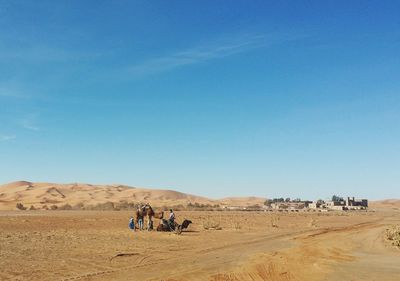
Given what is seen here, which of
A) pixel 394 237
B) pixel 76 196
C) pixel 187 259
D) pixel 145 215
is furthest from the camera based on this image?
pixel 76 196

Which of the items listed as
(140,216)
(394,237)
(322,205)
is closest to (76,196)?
(322,205)

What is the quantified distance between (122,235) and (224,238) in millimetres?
6249

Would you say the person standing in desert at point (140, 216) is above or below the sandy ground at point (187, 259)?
above

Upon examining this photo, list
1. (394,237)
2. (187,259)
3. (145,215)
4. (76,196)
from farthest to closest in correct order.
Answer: (76,196) < (145,215) < (394,237) < (187,259)

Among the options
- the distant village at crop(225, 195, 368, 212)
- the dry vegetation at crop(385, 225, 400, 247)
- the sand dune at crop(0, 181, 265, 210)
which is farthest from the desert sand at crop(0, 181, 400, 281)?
the distant village at crop(225, 195, 368, 212)

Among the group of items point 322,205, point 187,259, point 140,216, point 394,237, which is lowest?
point 187,259

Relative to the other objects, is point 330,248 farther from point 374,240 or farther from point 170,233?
point 170,233

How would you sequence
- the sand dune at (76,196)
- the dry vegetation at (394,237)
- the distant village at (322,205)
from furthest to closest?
the distant village at (322,205) < the sand dune at (76,196) < the dry vegetation at (394,237)

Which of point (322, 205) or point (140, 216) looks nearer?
point (140, 216)

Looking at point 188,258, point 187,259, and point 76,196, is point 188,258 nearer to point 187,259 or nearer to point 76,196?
point 187,259

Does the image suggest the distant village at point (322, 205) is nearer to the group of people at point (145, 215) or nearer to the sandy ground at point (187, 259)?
the group of people at point (145, 215)

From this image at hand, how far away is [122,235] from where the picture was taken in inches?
1164

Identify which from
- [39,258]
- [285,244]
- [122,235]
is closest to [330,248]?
[285,244]

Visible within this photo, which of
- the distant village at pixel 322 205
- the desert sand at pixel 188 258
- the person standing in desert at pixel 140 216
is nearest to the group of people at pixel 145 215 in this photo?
the person standing in desert at pixel 140 216
